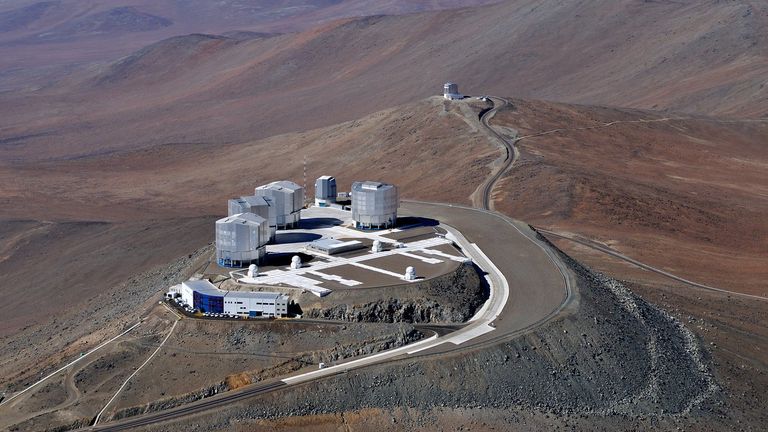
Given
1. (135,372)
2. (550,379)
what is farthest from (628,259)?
(135,372)

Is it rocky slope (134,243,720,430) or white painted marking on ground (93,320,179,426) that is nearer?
white painted marking on ground (93,320,179,426)

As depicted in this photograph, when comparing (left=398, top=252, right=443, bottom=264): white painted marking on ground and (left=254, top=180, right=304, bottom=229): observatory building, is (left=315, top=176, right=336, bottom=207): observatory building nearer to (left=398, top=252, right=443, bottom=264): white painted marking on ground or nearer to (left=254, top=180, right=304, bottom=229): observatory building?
(left=254, top=180, right=304, bottom=229): observatory building

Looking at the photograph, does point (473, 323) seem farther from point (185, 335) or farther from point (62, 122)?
point (62, 122)

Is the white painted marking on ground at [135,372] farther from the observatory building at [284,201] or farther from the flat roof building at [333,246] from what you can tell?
the observatory building at [284,201]

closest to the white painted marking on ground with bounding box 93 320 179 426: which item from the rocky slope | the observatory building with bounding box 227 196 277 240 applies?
the rocky slope

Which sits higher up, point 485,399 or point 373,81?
point 373,81

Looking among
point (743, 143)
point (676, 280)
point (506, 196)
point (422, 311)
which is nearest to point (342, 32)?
point (743, 143)

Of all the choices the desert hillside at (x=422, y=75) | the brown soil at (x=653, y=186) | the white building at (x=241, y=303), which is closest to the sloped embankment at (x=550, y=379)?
the white building at (x=241, y=303)

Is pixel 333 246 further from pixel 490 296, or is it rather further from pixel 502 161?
pixel 502 161
